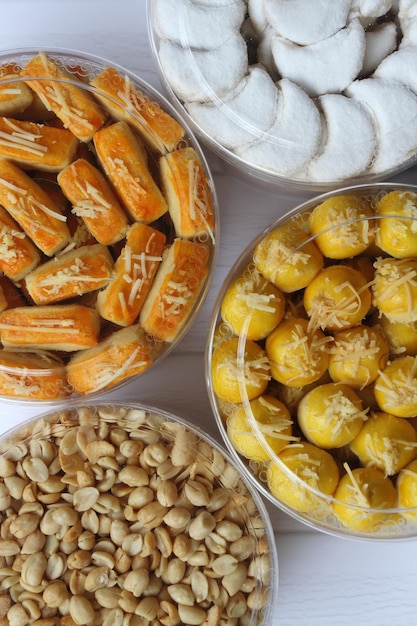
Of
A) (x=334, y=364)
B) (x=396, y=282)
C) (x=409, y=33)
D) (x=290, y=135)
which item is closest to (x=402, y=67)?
(x=409, y=33)

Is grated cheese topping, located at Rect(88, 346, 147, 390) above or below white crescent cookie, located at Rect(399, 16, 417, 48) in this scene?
below

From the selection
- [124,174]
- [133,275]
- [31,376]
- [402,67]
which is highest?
[402,67]

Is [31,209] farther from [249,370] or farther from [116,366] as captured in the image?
[249,370]

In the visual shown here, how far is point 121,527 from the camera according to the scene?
2.56ft

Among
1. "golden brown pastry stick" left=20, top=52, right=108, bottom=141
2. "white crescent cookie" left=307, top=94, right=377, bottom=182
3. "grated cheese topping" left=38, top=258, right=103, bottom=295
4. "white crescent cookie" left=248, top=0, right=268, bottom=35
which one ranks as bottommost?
"grated cheese topping" left=38, top=258, right=103, bottom=295

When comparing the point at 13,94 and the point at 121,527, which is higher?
the point at 13,94

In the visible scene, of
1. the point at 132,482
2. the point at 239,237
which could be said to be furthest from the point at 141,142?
the point at 132,482

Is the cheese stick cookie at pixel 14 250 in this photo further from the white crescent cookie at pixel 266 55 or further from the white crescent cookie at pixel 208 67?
the white crescent cookie at pixel 266 55

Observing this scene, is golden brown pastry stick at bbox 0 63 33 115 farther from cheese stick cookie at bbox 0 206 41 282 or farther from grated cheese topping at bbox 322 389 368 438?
grated cheese topping at bbox 322 389 368 438

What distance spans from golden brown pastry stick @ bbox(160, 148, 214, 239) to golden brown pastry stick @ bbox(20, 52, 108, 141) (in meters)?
0.10

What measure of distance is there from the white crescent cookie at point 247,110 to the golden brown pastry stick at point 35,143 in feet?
0.61

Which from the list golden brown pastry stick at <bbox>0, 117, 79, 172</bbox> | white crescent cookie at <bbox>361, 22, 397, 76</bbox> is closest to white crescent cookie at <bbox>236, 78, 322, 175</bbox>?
white crescent cookie at <bbox>361, 22, 397, 76</bbox>

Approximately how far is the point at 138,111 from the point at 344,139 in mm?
Answer: 261

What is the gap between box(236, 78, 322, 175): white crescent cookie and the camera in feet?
2.38
